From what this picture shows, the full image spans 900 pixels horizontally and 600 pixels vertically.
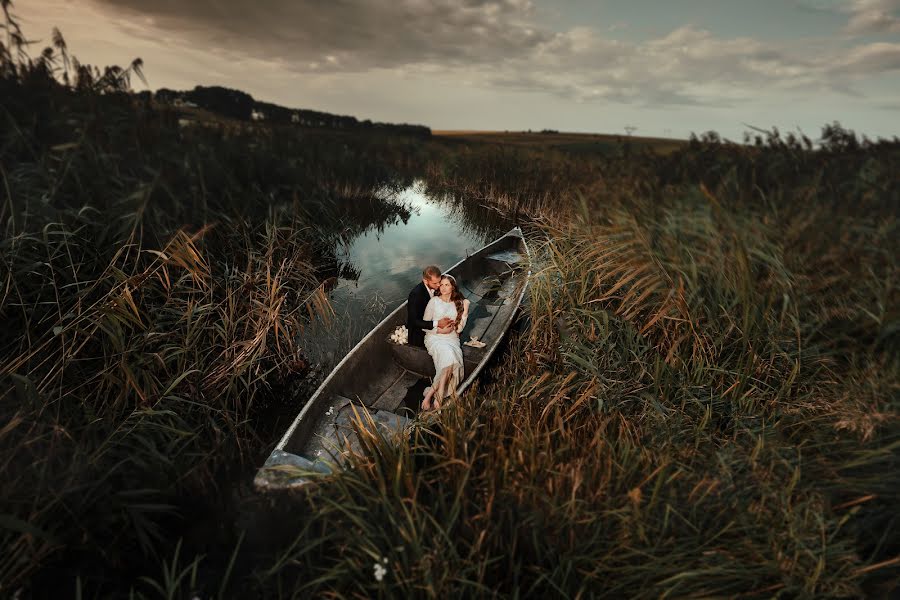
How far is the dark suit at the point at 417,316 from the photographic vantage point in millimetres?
5875

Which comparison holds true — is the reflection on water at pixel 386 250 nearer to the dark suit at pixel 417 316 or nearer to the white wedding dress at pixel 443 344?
the dark suit at pixel 417 316

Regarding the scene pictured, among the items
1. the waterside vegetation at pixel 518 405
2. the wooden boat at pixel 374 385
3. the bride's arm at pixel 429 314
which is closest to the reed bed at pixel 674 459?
the waterside vegetation at pixel 518 405

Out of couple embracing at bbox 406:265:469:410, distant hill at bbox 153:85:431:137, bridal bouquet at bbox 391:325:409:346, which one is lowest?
bridal bouquet at bbox 391:325:409:346

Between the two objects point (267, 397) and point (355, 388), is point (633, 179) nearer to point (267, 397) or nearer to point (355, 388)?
point (355, 388)

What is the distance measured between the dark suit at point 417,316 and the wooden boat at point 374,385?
0.46 ft

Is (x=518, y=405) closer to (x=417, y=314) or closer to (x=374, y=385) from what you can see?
(x=417, y=314)

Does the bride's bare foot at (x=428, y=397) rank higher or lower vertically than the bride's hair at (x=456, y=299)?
lower

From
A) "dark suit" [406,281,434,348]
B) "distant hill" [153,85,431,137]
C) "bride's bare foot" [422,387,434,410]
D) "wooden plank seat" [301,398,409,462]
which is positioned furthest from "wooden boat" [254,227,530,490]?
"distant hill" [153,85,431,137]

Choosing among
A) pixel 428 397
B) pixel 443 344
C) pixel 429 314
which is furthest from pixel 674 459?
pixel 429 314

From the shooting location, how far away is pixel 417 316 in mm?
5895

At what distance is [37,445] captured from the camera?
337 centimetres

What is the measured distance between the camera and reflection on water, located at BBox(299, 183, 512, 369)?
7.64 m

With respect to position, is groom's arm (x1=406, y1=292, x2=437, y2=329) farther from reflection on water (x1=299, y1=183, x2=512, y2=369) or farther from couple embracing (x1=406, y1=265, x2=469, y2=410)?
reflection on water (x1=299, y1=183, x2=512, y2=369)

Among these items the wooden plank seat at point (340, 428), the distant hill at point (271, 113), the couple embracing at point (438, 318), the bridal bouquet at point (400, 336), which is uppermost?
the distant hill at point (271, 113)
